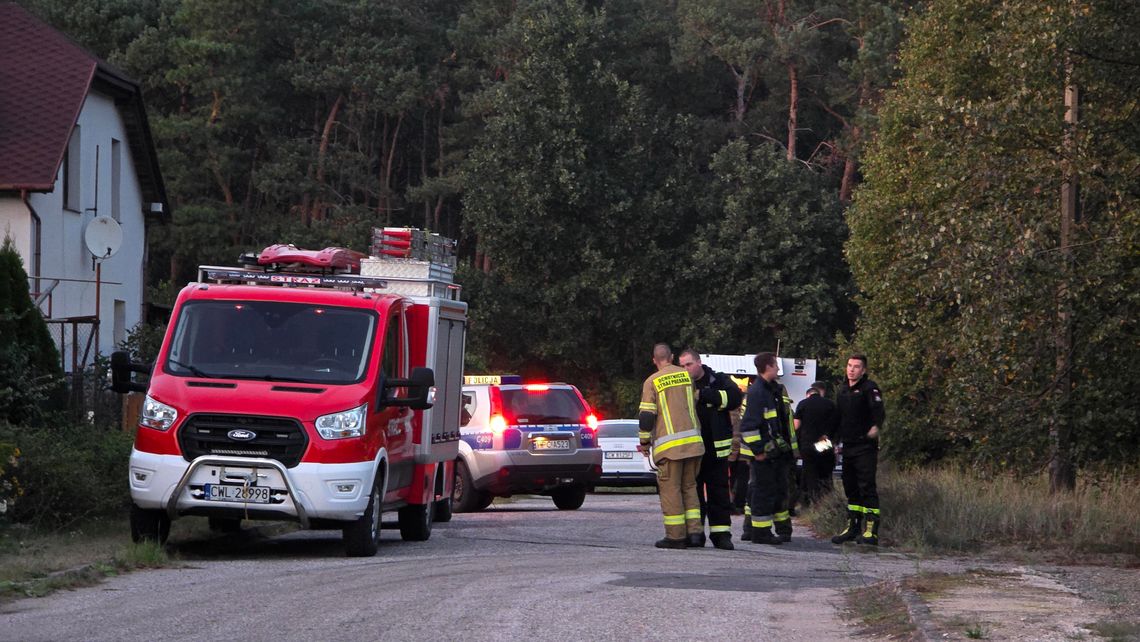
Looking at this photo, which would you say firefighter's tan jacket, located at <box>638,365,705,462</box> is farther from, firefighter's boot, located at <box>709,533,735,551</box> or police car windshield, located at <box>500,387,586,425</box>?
police car windshield, located at <box>500,387,586,425</box>

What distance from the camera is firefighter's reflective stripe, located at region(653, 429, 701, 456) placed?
15188 millimetres

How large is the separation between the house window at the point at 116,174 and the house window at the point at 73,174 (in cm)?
201

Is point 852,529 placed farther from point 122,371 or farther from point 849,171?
point 849,171

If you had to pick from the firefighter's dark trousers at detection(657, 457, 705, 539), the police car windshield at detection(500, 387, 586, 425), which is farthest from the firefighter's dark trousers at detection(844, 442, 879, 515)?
the police car windshield at detection(500, 387, 586, 425)

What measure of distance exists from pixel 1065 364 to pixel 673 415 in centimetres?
730

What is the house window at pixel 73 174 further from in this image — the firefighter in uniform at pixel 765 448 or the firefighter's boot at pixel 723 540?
the firefighter's boot at pixel 723 540

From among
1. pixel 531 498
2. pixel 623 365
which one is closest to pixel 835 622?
pixel 531 498

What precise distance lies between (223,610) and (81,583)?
70.1 inches

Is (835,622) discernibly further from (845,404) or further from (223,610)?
(845,404)

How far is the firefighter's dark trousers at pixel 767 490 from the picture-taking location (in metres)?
16.5

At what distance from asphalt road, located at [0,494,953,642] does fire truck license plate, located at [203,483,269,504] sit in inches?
20.7

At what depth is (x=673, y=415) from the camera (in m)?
15.3

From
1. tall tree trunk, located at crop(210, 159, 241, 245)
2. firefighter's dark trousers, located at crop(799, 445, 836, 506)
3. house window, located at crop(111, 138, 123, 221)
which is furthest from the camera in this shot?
tall tree trunk, located at crop(210, 159, 241, 245)

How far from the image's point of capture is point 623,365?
53250mm
